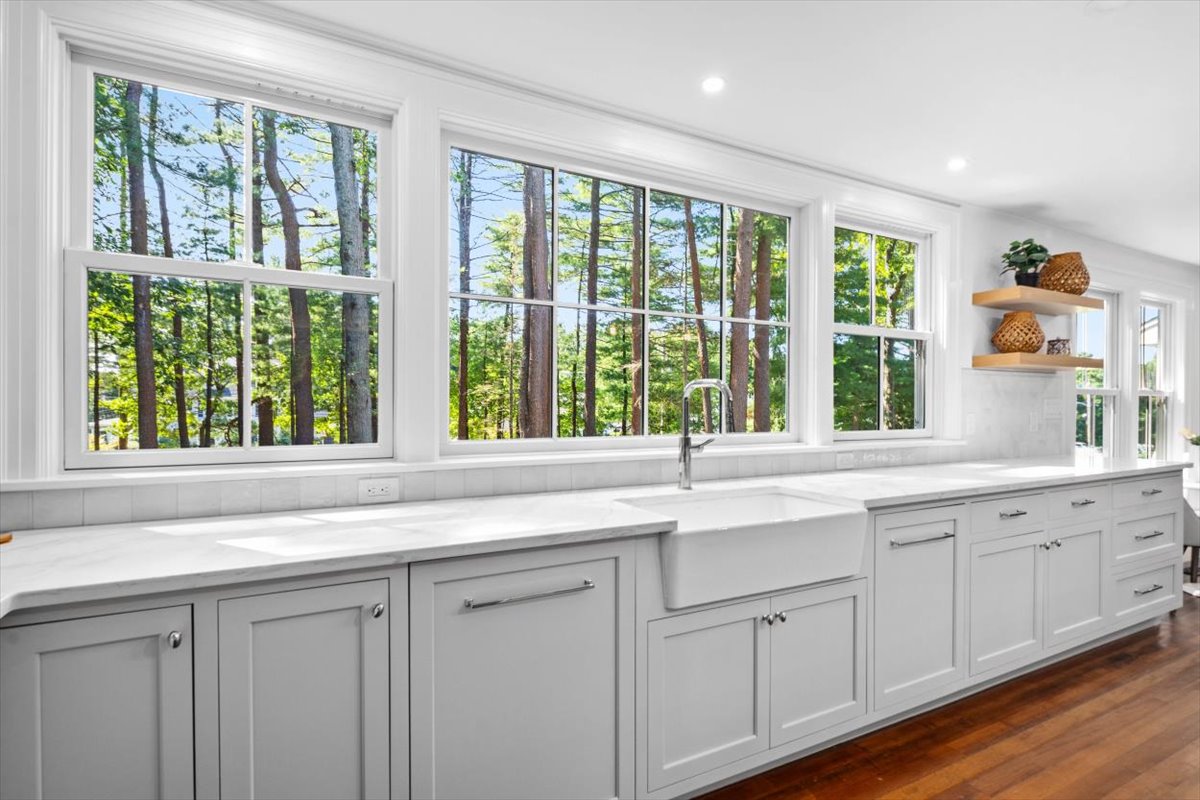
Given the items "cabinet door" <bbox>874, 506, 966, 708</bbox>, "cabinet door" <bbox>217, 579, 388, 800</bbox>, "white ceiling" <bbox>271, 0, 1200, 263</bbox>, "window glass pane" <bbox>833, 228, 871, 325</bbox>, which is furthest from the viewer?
"window glass pane" <bbox>833, 228, 871, 325</bbox>

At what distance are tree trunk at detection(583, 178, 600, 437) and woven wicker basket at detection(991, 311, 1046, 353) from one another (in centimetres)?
255

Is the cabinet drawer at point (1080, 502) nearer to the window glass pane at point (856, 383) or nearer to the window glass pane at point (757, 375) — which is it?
the window glass pane at point (856, 383)

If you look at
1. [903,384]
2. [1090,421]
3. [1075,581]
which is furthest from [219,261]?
[1090,421]

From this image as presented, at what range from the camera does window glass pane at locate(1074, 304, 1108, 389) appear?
4.38 meters

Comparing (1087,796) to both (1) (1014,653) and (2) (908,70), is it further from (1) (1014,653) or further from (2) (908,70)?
(2) (908,70)

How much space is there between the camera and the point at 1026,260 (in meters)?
3.57

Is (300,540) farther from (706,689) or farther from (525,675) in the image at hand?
(706,689)

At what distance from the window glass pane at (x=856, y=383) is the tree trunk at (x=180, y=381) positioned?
2.79 m

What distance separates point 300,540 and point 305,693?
338mm

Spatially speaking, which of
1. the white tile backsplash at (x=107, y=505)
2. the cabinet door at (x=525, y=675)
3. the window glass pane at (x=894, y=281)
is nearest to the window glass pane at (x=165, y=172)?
the white tile backsplash at (x=107, y=505)

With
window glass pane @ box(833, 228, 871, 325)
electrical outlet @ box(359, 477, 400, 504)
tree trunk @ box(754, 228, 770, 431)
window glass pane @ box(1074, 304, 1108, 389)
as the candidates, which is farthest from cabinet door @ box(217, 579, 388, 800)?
window glass pane @ box(1074, 304, 1108, 389)

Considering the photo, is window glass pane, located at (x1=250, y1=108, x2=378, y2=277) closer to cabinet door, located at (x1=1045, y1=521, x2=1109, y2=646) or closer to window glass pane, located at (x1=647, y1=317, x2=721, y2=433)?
window glass pane, located at (x1=647, y1=317, x2=721, y2=433)

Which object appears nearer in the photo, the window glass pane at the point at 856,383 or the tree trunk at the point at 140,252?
the tree trunk at the point at 140,252

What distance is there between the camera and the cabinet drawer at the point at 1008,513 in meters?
2.55
